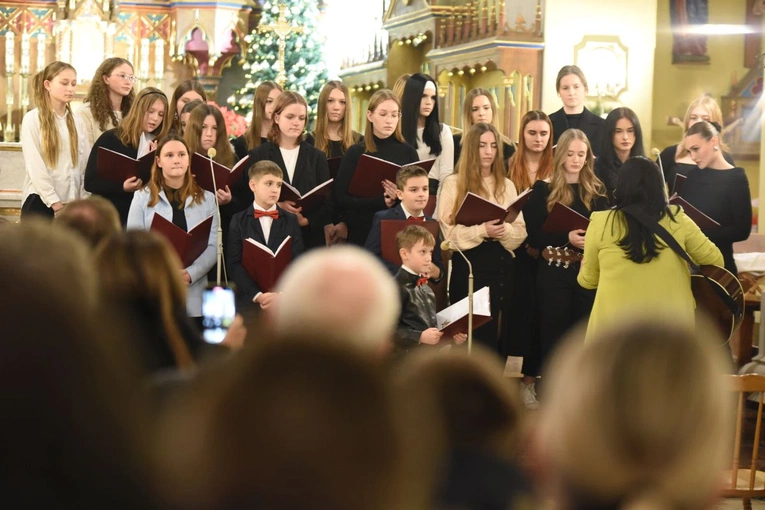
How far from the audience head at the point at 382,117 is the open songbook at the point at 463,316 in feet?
4.89

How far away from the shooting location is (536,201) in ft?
19.6

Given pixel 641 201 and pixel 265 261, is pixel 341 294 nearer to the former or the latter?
pixel 641 201

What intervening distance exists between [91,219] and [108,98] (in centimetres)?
324

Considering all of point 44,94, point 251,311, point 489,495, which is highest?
point 44,94

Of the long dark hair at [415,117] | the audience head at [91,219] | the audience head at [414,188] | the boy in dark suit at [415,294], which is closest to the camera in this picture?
the audience head at [91,219]

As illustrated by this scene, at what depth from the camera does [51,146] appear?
6109mm

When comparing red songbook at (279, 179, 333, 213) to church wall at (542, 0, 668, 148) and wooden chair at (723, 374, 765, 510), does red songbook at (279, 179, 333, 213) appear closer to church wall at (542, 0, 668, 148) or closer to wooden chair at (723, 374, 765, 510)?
wooden chair at (723, 374, 765, 510)

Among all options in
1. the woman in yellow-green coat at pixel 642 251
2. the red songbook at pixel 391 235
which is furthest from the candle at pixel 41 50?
the woman in yellow-green coat at pixel 642 251

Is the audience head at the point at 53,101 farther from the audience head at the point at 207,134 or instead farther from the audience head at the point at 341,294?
the audience head at the point at 341,294

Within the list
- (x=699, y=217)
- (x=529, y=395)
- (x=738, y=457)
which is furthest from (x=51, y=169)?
(x=738, y=457)

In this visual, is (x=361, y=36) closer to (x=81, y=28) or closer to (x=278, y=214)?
(x=81, y=28)

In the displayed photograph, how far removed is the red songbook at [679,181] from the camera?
20.5ft

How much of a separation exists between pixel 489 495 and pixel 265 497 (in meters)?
0.60

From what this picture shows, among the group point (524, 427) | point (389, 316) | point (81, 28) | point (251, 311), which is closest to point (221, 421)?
point (524, 427)
